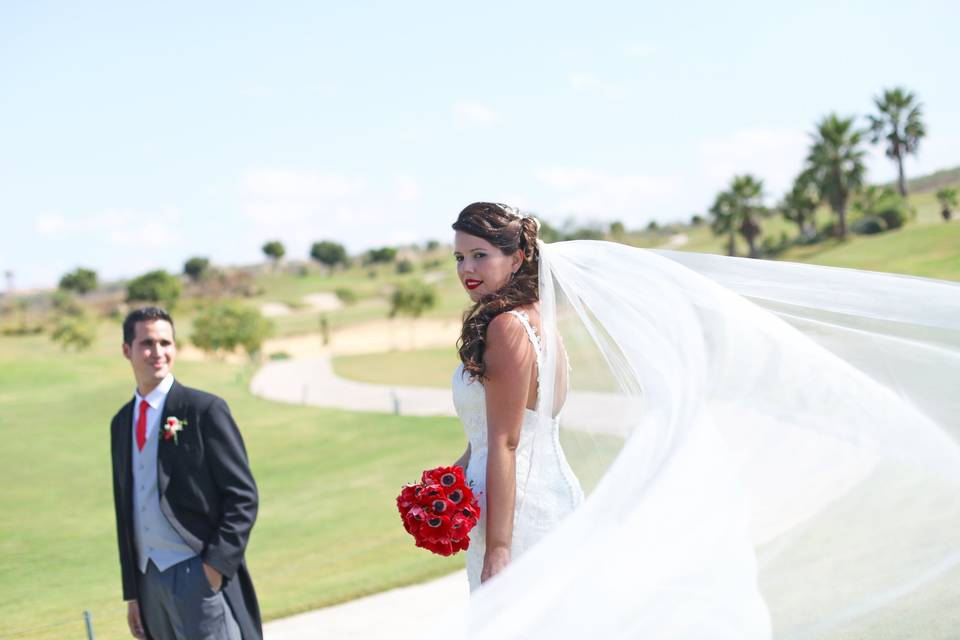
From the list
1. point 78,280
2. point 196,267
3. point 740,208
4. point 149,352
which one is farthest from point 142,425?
point 196,267

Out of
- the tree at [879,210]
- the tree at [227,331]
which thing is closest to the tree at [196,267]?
the tree at [227,331]

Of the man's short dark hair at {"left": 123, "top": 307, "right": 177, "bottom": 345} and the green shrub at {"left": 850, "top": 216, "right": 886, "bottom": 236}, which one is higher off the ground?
the man's short dark hair at {"left": 123, "top": 307, "right": 177, "bottom": 345}

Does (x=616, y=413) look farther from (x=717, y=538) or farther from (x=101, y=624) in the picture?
(x=101, y=624)

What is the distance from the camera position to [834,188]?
198ft

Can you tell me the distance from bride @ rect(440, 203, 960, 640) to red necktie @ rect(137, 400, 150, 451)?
1.62 metres

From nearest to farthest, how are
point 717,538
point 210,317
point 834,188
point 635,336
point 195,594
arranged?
point 717,538
point 635,336
point 195,594
point 210,317
point 834,188

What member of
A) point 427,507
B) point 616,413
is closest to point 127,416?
point 427,507

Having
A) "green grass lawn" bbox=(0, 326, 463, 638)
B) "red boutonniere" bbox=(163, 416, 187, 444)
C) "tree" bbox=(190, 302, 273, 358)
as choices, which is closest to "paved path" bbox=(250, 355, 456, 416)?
"green grass lawn" bbox=(0, 326, 463, 638)

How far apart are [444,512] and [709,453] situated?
0.97 m

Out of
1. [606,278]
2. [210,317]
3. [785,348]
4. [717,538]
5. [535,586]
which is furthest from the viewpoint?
[210,317]

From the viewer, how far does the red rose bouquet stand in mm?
3408

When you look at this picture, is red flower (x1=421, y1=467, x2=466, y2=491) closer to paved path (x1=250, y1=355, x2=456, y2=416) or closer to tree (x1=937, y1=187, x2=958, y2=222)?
paved path (x1=250, y1=355, x2=456, y2=416)

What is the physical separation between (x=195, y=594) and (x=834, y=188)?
6180 cm

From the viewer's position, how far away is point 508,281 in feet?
12.0
